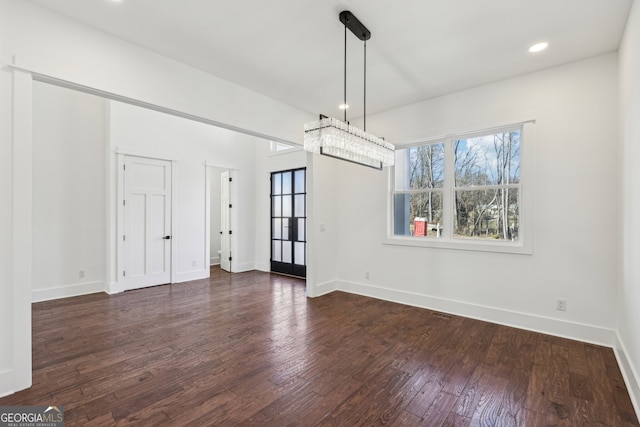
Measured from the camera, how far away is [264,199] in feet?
23.7

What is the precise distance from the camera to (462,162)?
13.3ft

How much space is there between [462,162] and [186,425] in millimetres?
4205

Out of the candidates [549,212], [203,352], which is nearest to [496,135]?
[549,212]

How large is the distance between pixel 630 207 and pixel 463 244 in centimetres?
174

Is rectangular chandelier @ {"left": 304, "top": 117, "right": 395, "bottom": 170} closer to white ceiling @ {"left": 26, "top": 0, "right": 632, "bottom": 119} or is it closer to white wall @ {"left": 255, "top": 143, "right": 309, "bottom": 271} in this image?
white ceiling @ {"left": 26, "top": 0, "right": 632, "bottom": 119}

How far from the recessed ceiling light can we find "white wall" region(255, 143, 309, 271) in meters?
5.03

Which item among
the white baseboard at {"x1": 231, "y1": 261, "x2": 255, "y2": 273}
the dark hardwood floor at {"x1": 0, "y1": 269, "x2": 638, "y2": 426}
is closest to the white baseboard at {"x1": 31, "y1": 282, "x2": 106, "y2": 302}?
the dark hardwood floor at {"x1": 0, "y1": 269, "x2": 638, "y2": 426}

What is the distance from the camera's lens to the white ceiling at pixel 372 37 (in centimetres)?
233

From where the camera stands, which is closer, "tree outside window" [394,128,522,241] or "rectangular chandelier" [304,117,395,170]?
"rectangular chandelier" [304,117,395,170]

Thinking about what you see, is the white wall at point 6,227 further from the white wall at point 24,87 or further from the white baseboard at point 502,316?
the white baseboard at point 502,316

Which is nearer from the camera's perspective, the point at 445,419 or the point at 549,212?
the point at 445,419

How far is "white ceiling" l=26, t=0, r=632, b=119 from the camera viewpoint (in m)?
2.33

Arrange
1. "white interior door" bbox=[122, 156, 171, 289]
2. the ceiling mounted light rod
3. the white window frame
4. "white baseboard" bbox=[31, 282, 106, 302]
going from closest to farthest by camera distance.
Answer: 1. the ceiling mounted light rod
2. the white window frame
3. "white baseboard" bbox=[31, 282, 106, 302]
4. "white interior door" bbox=[122, 156, 171, 289]

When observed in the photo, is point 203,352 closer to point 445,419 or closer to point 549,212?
point 445,419
